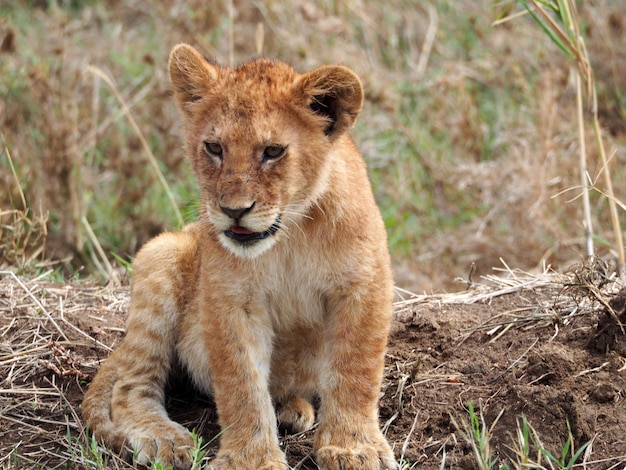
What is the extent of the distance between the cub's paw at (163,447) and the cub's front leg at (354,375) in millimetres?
606

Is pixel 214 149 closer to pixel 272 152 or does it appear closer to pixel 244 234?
pixel 272 152

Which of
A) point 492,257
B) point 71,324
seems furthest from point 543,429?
point 492,257

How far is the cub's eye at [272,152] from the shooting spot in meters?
4.02

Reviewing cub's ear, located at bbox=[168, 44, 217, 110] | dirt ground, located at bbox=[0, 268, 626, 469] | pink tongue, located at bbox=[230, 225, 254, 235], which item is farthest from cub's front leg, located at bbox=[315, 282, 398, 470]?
cub's ear, located at bbox=[168, 44, 217, 110]

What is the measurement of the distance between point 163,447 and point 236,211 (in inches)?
46.5

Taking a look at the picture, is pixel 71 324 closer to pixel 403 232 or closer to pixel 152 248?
pixel 152 248

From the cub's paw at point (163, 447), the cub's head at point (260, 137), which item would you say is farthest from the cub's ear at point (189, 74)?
the cub's paw at point (163, 447)

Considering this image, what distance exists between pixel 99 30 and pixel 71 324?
7380 millimetres

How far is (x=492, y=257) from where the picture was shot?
8508 mm

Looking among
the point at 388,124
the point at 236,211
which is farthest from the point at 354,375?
the point at 388,124

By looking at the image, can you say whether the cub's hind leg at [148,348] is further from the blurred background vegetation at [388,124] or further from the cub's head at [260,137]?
the blurred background vegetation at [388,124]

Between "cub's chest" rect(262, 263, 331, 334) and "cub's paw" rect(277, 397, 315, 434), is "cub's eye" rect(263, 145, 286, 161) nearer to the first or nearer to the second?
"cub's chest" rect(262, 263, 331, 334)

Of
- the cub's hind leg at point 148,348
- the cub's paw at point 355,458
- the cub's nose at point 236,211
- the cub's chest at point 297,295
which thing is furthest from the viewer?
the cub's hind leg at point 148,348

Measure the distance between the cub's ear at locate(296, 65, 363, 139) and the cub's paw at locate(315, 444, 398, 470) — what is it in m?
1.40
